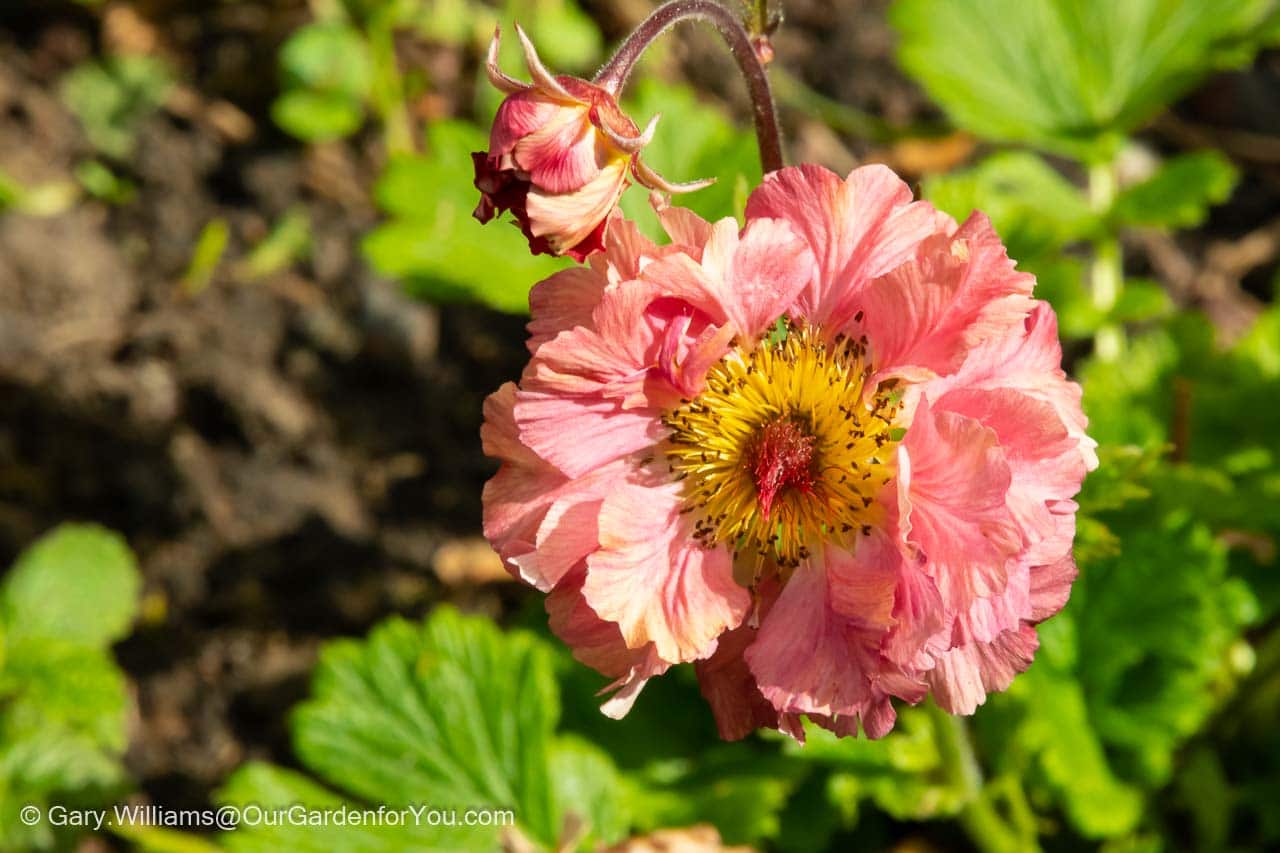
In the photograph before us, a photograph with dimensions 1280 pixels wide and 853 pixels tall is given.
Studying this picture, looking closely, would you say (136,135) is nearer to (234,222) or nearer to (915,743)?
(234,222)

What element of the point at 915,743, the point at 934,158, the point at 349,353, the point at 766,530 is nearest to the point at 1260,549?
the point at 915,743

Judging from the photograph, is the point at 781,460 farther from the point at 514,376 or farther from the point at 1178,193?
the point at 514,376

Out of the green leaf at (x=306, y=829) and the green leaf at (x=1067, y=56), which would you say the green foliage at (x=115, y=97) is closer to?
the green leaf at (x=306, y=829)

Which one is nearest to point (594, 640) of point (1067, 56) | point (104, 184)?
point (1067, 56)

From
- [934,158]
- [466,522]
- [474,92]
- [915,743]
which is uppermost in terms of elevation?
[474,92]

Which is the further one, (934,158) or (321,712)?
(934,158)

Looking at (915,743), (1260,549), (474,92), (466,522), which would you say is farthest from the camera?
(474,92)
